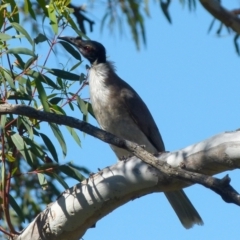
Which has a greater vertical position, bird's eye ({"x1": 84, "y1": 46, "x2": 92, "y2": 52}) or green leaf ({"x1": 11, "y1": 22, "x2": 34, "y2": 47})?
bird's eye ({"x1": 84, "y1": 46, "x2": 92, "y2": 52})

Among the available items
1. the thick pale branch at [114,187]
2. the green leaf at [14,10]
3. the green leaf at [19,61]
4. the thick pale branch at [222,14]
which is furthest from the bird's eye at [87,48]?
the thick pale branch at [114,187]

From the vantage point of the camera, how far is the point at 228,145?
9.46 ft

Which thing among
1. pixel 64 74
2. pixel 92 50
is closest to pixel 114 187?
pixel 64 74

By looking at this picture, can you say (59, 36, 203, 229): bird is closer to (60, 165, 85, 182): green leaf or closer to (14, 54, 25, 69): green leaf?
(60, 165, 85, 182): green leaf

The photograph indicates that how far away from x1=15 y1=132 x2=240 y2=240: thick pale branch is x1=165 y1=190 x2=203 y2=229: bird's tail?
1.02m

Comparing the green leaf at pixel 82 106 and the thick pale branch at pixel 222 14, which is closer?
the green leaf at pixel 82 106

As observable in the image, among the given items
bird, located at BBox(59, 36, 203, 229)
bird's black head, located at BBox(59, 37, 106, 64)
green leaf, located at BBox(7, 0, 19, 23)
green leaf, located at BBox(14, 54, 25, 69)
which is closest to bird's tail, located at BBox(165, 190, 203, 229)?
bird, located at BBox(59, 36, 203, 229)

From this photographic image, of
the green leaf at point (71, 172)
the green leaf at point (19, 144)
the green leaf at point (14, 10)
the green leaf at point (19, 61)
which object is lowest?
the green leaf at point (71, 172)

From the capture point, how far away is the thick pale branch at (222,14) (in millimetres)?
3916

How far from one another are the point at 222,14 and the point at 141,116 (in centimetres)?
133

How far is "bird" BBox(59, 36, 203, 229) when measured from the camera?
4832 millimetres

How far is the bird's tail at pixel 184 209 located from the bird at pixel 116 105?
548 mm

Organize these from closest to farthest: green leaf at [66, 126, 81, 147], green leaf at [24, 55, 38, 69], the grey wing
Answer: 1. green leaf at [24, 55, 38, 69]
2. green leaf at [66, 126, 81, 147]
3. the grey wing

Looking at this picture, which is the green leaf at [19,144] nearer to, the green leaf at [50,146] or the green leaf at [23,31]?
the green leaf at [50,146]
